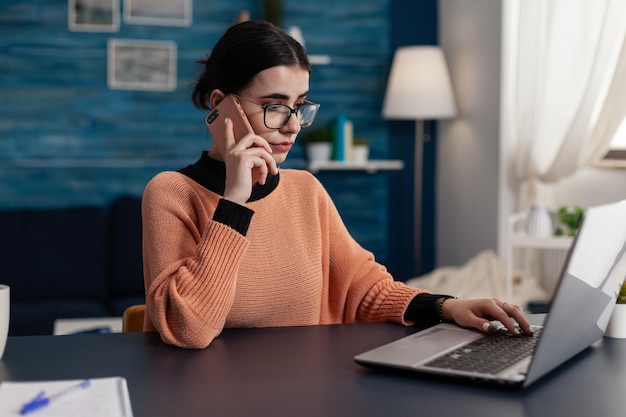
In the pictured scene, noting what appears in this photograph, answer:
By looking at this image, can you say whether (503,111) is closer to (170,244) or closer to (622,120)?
(622,120)

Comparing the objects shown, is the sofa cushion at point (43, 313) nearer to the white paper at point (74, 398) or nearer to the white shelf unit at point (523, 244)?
the white shelf unit at point (523, 244)

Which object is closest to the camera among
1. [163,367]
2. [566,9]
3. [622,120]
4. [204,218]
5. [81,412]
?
[81,412]

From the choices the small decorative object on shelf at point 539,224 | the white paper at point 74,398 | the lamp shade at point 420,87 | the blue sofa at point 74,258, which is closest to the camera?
the white paper at point 74,398

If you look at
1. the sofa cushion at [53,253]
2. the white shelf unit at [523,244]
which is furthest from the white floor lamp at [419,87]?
the sofa cushion at [53,253]

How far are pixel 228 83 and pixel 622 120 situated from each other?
2.23 meters

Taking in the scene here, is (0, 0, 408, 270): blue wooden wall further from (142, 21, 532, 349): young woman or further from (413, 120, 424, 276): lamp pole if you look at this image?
(142, 21, 532, 349): young woman

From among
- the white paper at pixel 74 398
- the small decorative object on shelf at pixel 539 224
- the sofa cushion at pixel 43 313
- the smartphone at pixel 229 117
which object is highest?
the smartphone at pixel 229 117

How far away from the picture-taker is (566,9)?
3734mm

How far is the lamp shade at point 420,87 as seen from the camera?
4531mm

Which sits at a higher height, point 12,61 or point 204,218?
point 12,61

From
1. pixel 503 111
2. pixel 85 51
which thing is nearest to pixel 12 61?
pixel 85 51

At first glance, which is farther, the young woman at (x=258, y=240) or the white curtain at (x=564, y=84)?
the white curtain at (x=564, y=84)

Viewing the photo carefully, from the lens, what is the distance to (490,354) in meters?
1.28

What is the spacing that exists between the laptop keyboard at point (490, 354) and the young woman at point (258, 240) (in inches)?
1.9
